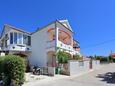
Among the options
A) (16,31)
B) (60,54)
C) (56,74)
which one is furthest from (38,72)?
(16,31)

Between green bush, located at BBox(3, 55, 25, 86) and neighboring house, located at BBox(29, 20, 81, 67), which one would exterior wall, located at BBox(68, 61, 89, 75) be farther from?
green bush, located at BBox(3, 55, 25, 86)

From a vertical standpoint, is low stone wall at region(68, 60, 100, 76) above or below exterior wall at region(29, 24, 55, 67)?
below

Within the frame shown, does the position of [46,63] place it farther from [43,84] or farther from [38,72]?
[43,84]

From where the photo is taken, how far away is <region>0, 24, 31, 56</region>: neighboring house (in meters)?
35.2

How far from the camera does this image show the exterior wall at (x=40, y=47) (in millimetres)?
32906

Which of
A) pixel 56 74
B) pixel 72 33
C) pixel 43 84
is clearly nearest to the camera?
pixel 43 84

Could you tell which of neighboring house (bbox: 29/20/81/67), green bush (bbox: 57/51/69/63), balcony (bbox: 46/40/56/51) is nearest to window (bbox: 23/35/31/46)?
neighboring house (bbox: 29/20/81/67)

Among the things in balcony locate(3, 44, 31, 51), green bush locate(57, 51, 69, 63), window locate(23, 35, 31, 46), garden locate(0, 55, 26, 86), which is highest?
window locate(23, 35, 31, 46)

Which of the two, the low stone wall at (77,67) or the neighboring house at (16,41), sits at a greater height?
the neighboring house at (16,41)

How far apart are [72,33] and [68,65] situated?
34.6ft

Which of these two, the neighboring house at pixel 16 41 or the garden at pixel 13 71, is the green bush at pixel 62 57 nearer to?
the neighboring house at pixel 16 41

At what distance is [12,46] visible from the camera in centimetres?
3516

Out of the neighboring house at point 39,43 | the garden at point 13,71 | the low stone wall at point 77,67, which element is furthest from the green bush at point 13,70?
the neighboring house at point 39,43

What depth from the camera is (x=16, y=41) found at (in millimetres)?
35719
